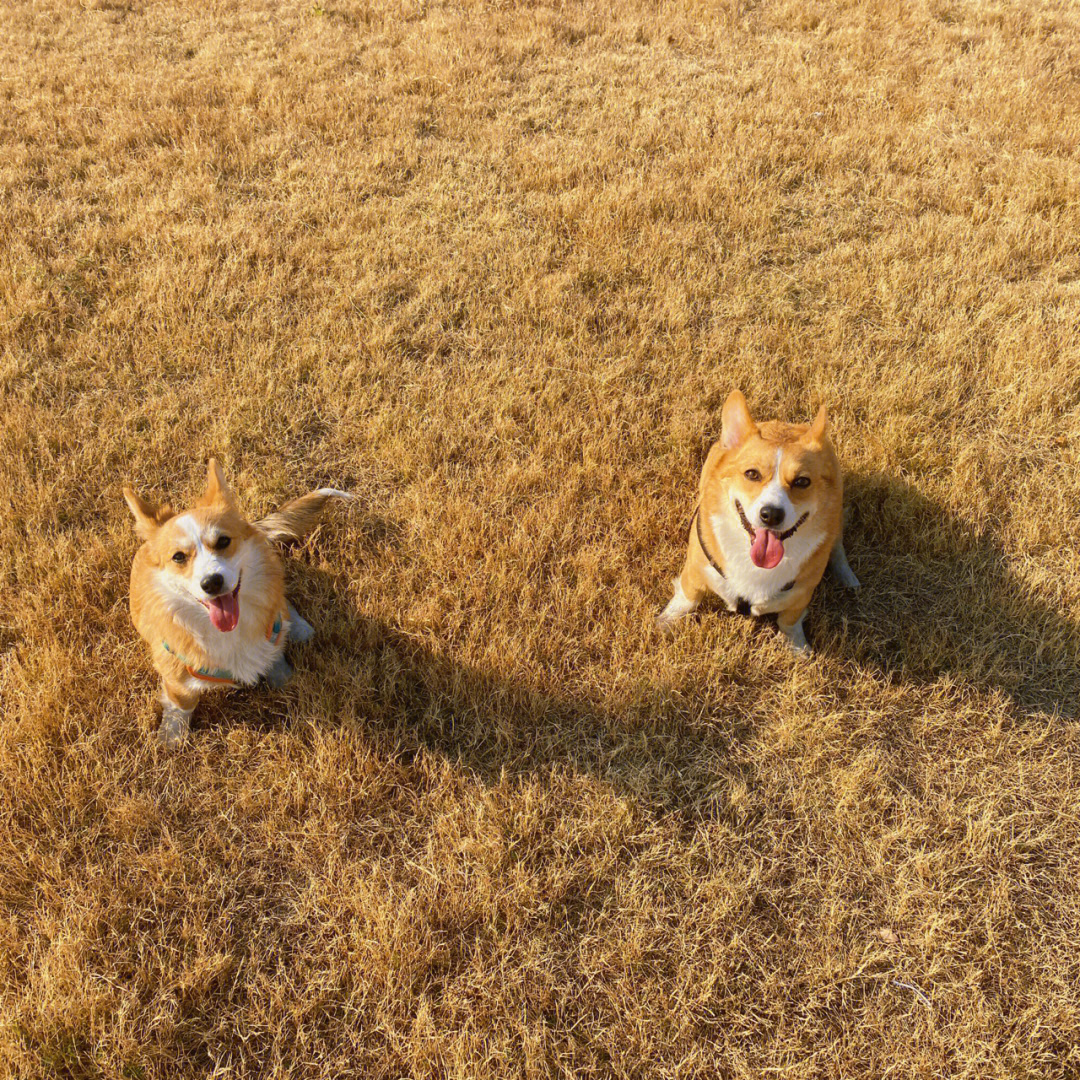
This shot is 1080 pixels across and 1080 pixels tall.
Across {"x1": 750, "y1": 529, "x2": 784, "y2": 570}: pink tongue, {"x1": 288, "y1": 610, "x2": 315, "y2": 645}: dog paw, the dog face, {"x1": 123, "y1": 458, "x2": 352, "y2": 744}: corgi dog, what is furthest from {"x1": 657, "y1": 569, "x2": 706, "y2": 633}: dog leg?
the dog face

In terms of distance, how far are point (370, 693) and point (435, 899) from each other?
3.30 feet

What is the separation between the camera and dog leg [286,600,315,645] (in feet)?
11.8

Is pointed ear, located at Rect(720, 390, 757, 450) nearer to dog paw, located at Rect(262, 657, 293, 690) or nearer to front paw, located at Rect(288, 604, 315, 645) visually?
front paw, located at Rect(288, 604, 315, 645)

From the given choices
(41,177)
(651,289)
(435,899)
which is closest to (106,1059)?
(435,899)

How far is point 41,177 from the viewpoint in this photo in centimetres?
690

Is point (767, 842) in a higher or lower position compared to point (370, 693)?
lower

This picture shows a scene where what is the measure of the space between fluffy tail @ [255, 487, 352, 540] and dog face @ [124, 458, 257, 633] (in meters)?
0.73

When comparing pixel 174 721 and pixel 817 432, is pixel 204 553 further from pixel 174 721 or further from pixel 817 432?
pixel 817 432

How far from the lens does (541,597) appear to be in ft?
12.8

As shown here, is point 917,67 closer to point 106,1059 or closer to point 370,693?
point 370,693

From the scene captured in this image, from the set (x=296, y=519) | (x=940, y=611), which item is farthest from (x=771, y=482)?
(x=296, y=519)

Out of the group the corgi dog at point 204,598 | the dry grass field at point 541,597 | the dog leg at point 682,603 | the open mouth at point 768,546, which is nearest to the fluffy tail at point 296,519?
the dry grass field at point 541,597

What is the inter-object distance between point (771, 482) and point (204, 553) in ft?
7.39

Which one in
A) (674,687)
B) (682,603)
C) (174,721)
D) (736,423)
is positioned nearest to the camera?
(174,721)
